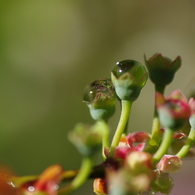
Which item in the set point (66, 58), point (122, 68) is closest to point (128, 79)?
point (122, 68)

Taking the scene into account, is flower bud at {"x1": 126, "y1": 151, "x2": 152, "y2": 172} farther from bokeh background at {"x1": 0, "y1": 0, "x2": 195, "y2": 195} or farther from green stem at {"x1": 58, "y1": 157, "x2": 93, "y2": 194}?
bokeh background at {"x1": 0, "y1": 0, "x2": 195, "y2": 195}

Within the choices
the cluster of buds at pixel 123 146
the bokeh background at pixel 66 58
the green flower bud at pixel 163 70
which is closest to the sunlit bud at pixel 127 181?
the cluster of buds at pixel 123 146

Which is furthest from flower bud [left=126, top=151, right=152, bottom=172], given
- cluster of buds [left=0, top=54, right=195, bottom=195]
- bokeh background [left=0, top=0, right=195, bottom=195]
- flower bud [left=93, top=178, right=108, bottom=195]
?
bokeh background [left=0, top=0, right=195, bottom=195]

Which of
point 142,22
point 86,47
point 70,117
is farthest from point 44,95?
point 142,22

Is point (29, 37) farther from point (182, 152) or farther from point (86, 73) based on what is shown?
point (182, 152)

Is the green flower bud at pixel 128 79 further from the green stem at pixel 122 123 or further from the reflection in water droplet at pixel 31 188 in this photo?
the reflection in water droplet at pixel 31 188

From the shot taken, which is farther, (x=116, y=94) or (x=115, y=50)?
(x=115, y=50)
